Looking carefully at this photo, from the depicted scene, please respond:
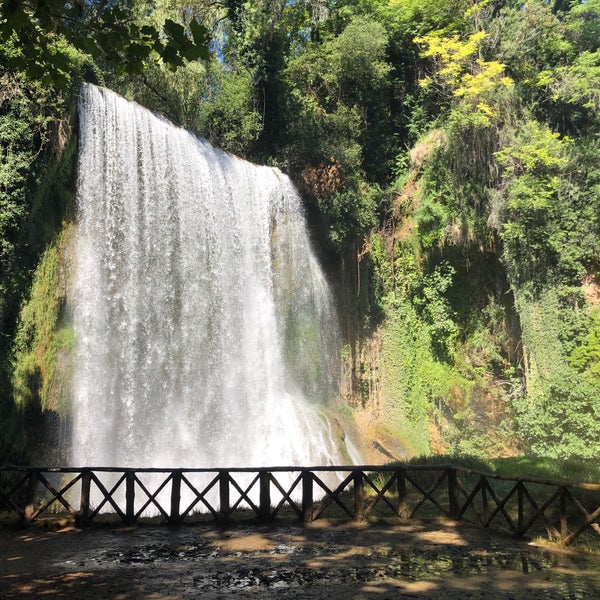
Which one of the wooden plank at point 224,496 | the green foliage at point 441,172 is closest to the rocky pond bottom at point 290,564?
the wooden plank at point 224,496

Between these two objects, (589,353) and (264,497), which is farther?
(589,353)

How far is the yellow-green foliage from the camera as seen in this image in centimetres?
1327

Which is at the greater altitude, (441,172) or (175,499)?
(441,172)

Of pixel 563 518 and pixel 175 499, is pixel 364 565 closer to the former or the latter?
pixel 563 518

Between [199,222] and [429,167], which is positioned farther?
[429,167]

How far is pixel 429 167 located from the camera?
22.9 meters

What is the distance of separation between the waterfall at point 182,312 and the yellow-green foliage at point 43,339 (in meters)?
0.44

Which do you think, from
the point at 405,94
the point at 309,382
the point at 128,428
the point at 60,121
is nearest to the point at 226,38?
the point at 405,94

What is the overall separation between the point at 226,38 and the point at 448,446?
63.0 ft

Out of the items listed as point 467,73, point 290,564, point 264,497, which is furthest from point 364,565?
point 467,73

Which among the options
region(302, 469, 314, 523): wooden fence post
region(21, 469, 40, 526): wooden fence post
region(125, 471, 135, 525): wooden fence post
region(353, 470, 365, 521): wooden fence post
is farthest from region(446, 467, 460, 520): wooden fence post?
region(21, 469, 40, 526): wooden fence post

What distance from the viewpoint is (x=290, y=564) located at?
7023 millimetres

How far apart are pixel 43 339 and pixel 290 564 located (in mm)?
9257

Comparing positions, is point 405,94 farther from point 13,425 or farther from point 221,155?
point 13,425
